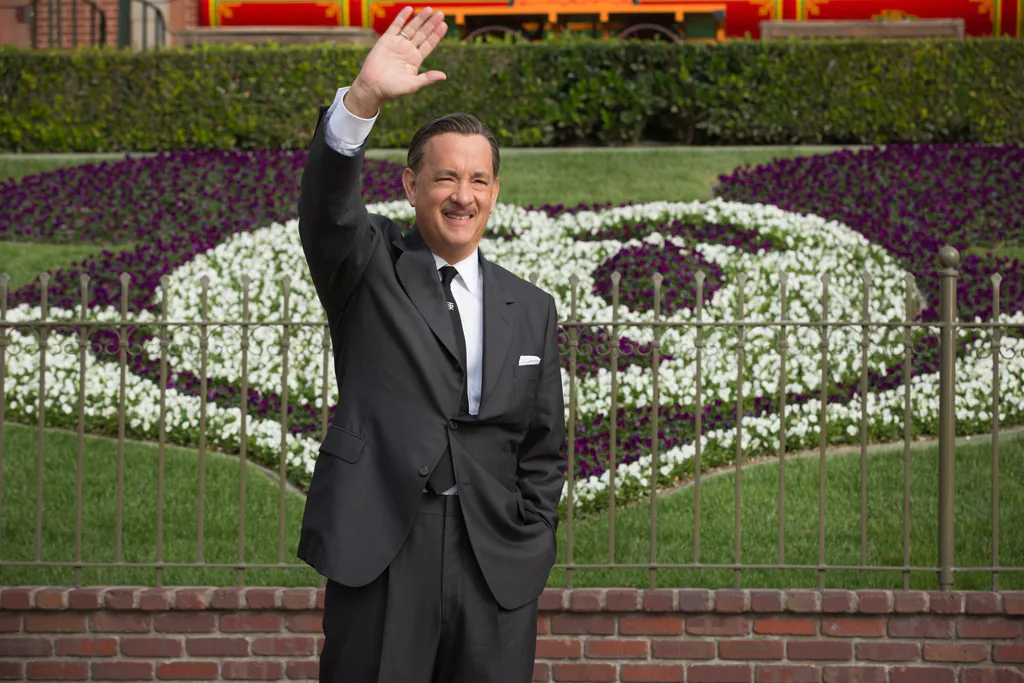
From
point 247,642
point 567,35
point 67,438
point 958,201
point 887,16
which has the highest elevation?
point 887,16

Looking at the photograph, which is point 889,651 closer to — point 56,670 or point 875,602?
point 875,602

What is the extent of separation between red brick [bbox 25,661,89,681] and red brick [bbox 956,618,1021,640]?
3553 millimetres

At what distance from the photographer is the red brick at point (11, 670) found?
16.0 ft

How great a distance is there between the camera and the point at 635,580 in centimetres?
524

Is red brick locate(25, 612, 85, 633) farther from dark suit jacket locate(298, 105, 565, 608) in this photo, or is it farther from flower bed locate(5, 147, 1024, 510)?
dark suit jacket locate(298, 105, 565, 608)

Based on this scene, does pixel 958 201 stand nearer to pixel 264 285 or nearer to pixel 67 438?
pixel 264 285

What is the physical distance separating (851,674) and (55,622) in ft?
10.6

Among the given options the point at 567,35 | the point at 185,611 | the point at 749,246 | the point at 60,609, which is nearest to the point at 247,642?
the point at 185,611

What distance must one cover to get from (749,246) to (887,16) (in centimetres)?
858

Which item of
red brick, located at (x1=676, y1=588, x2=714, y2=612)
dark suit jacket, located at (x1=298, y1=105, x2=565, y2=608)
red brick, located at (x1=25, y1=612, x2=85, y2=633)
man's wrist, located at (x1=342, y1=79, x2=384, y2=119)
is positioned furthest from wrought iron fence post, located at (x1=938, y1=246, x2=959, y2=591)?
red brick, located at (x1=25, y1=612, x2=85, y2=633)

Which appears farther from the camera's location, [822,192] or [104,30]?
[104,30]

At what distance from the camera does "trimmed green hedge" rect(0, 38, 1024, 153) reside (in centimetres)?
1200

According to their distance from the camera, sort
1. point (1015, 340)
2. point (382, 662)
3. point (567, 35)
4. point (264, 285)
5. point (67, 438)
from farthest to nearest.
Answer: point (567, 35) → point (264, 285) → point (1015, 340) → point (67, 438) → point (382, 662)

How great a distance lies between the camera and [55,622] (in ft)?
16.0
